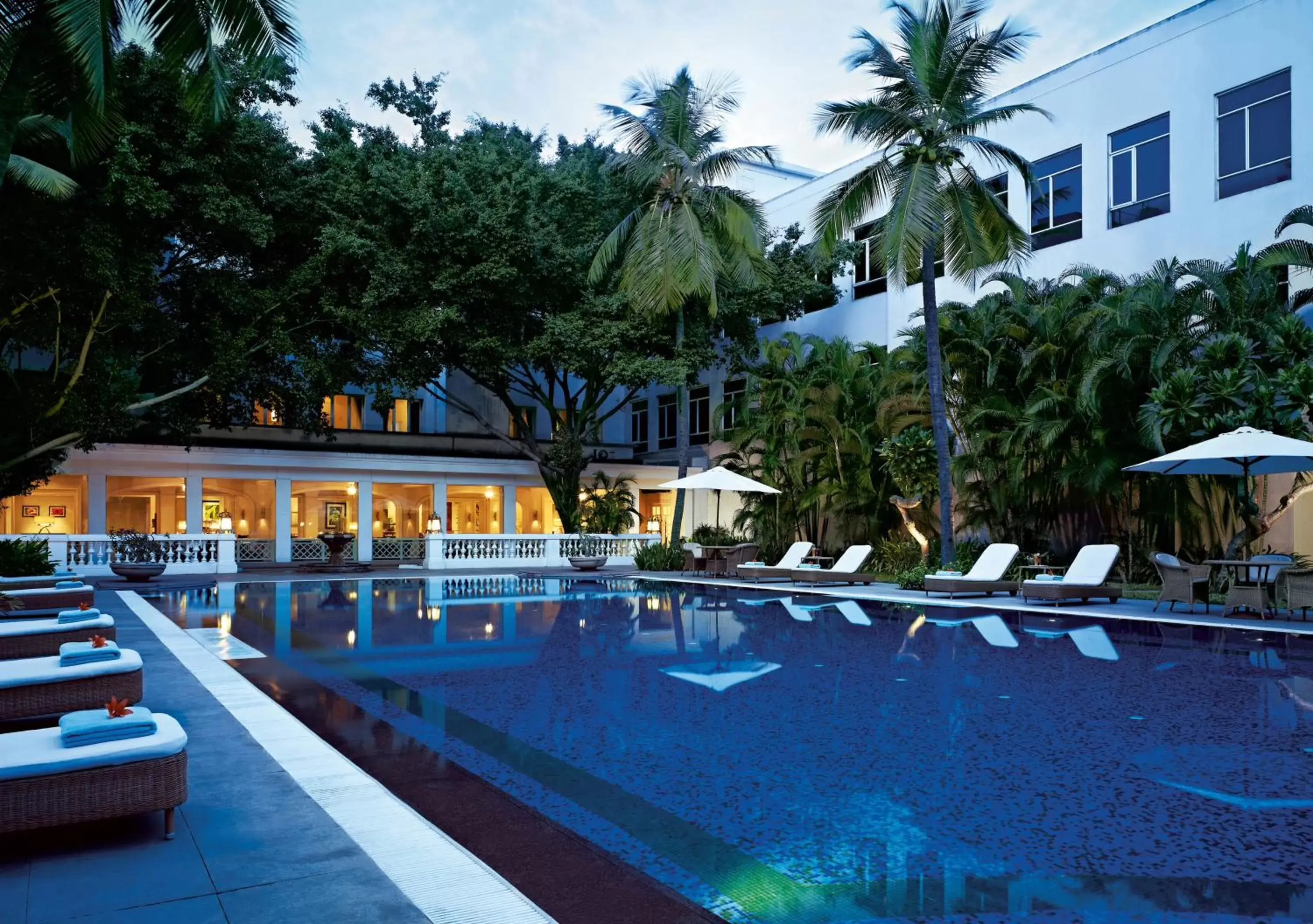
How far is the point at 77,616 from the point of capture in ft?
25.1

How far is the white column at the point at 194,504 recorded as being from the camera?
26.3m

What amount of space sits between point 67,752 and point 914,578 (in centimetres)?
1577

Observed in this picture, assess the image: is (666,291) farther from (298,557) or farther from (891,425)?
(298,557)

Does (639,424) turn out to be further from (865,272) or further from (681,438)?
(865,272)

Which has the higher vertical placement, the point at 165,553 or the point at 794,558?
the point at 794,558

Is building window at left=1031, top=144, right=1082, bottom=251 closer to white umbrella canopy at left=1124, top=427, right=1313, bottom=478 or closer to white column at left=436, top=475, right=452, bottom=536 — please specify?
white umbrella canopy at left=1124, top=427, right=1313, bottom=478

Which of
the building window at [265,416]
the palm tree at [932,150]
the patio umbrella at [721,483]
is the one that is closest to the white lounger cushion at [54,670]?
the palm tree at [932,150]

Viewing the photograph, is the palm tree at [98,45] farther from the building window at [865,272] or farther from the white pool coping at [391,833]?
the building window at [865,272]

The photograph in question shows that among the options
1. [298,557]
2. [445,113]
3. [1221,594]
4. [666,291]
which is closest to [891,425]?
[666,291]

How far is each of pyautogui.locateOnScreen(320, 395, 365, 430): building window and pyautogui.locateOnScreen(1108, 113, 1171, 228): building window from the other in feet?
79.4

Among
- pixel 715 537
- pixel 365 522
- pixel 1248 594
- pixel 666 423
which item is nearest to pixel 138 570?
pixel 365 522

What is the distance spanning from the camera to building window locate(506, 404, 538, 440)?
29.2 m

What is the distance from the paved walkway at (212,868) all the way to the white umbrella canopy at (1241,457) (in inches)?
479

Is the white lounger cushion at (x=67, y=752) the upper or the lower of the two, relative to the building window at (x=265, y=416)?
lower
